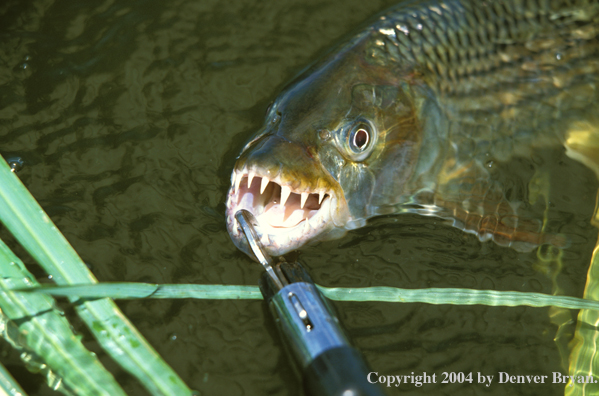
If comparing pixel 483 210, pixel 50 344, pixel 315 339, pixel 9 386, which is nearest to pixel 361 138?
pixel 483 210

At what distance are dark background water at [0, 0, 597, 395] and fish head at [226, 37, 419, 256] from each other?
0.21m

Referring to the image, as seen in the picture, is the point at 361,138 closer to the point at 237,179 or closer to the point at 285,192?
the point at 285,192

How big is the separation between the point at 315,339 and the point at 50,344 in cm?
104

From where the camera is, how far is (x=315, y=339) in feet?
5.61

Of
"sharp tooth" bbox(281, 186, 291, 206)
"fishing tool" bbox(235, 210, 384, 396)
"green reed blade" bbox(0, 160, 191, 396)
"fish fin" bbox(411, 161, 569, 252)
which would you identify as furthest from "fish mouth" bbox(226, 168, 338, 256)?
"fish fin" bbox(411, 161, 569, 252)

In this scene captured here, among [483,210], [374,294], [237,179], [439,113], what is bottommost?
[483,210]

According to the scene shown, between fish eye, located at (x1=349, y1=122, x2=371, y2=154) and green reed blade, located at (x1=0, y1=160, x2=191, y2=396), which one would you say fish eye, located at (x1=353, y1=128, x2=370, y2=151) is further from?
green reed blade, located at (x1=0, y1=160, x2=191, y2=396)

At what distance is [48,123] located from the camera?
3.01m

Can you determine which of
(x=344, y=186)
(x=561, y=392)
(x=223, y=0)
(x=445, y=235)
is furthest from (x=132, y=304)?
(x=223, y=0)

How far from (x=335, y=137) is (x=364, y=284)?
27.6 inches

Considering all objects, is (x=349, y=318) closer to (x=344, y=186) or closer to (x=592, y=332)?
(x=344, y=186)

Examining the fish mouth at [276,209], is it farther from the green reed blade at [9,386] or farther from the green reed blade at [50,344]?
the green reed blade at [9,386]

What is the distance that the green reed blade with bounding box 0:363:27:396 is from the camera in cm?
189

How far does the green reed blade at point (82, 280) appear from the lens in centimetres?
203
